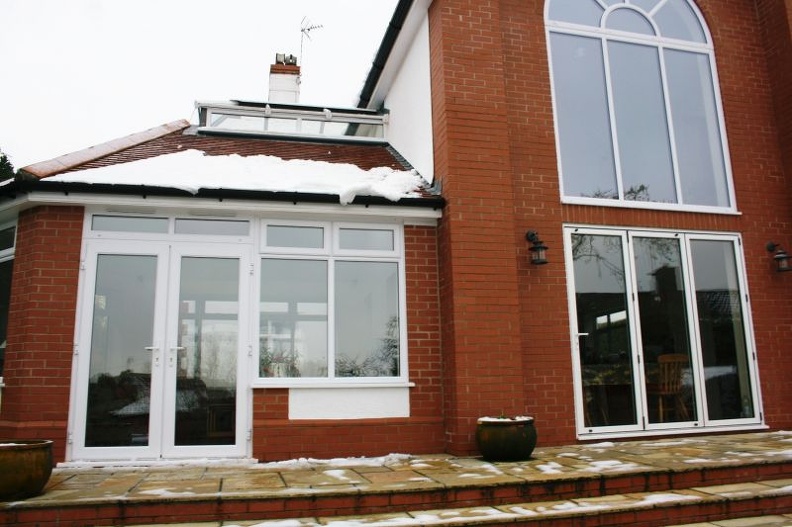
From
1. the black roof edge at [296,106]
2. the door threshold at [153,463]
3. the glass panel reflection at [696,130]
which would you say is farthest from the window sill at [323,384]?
the black roof edge at [296,106]

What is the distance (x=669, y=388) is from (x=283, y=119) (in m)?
6.48

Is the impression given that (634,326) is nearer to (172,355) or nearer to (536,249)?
(536,249)

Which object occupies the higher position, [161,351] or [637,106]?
[637,106]

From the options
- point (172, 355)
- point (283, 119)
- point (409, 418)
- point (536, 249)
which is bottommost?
point (409, 418)

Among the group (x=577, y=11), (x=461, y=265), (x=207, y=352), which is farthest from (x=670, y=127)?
(x=207, y=352)

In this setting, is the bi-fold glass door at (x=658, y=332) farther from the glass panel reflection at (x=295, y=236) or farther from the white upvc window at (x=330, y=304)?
the glass panel reflection at (x=295, y=236)

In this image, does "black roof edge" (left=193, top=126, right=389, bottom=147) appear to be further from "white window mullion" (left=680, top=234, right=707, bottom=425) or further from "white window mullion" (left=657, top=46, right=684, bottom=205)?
"white window mullion" (left=680, top=234, right=707, bottom=425)

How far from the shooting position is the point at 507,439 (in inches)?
213

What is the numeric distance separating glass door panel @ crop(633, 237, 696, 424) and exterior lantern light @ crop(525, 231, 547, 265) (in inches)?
51.5

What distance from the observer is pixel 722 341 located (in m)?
7.07

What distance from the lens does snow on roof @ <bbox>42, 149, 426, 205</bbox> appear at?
6.02 m

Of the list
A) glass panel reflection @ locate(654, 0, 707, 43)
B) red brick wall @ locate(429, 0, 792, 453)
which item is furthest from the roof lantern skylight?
glass panel reflection @ locate(654, 0, 707, 43)

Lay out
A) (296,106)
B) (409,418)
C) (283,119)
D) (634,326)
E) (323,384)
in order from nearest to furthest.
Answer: (323,384), (409,418), (634,326), (283,119), (296,106)

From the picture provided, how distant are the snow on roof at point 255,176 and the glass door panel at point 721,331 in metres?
3.60
